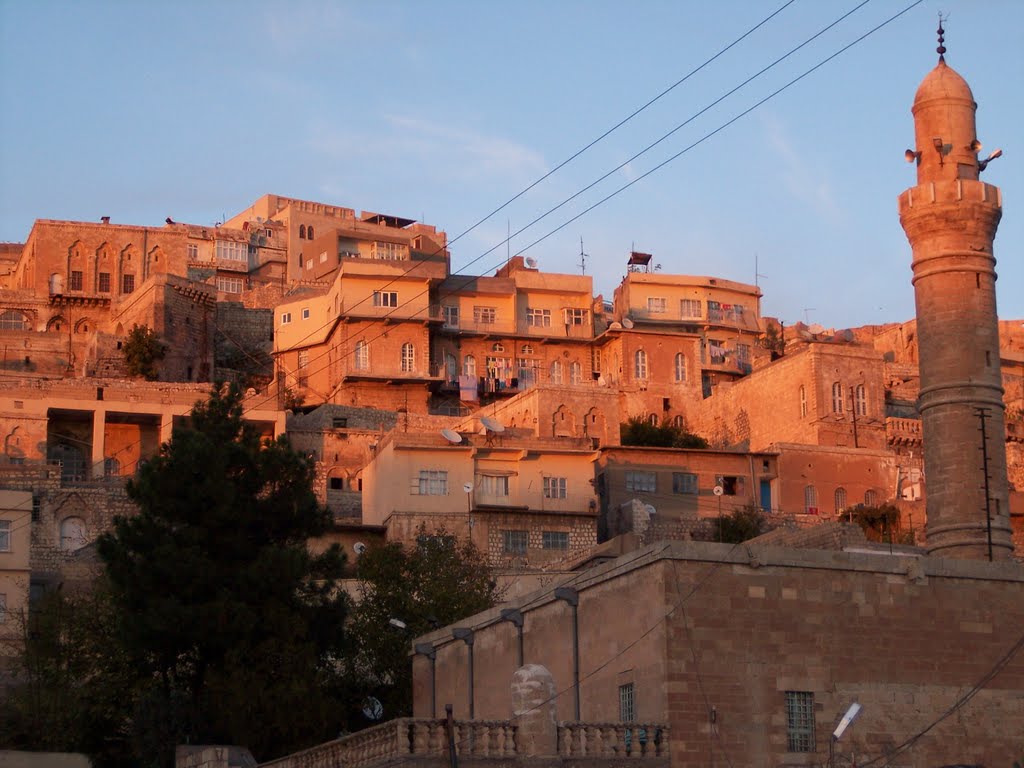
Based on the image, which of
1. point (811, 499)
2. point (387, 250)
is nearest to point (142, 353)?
point (387, 250)

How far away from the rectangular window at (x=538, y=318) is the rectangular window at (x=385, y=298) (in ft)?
20.6

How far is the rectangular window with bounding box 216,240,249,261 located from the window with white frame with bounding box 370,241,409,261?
10414mm

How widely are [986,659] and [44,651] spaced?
20.7 metres

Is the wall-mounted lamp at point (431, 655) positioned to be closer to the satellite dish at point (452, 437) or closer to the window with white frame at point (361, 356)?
the satellite dish at point (452, 437)

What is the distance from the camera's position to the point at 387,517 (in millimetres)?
54219

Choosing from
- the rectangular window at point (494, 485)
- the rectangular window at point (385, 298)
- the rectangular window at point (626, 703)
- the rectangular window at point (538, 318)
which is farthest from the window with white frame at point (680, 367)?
the rectangular window at point (626, 703)

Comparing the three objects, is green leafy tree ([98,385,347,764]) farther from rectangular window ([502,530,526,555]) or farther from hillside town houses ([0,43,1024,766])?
rectangular window ([502,530,526,555])

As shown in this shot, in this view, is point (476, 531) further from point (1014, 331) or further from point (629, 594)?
point (1014, 331)

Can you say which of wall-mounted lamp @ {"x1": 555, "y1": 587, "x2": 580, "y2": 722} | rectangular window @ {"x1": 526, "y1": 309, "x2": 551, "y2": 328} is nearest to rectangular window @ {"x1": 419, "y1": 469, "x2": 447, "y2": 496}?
rectangular window @ {"x1": 526, "y1": 309, "x2": 551, "y2": 328}

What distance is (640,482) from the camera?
58.8 metres

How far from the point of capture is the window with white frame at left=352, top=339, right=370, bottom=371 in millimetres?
70312

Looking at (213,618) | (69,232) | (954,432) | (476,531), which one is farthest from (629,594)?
(69,232)

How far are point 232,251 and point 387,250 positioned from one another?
39.6 ft

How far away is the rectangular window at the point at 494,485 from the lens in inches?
2180
